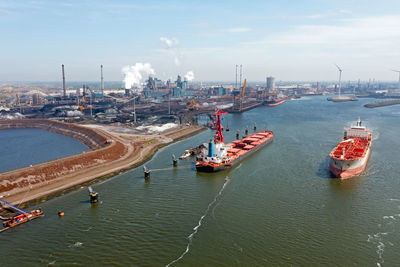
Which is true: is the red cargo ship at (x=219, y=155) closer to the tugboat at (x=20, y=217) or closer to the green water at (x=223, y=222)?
the green water at (x=223, y=222)

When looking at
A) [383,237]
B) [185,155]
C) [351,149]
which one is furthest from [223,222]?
[351,149]

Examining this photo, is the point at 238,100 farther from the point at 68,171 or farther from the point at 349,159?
the point at 68,171

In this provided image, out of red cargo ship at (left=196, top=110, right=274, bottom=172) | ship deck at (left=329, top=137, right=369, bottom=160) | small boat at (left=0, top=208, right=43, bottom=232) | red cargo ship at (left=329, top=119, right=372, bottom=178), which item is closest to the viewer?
small boat at (left=0, top=208, right=43, bottom=232)

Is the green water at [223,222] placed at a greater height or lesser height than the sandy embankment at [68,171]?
lesser

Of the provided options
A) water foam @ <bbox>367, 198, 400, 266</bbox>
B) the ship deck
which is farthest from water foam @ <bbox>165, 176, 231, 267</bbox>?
the ship deck

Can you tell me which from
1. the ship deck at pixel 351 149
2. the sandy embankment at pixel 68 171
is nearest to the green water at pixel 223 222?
the ship deck at pixel 351 149

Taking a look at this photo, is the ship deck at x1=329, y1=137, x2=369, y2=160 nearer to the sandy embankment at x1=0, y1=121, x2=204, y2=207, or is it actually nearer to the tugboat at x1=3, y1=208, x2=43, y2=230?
the sandy embankment at x1=0, y1=121, x2=204, y2=207
